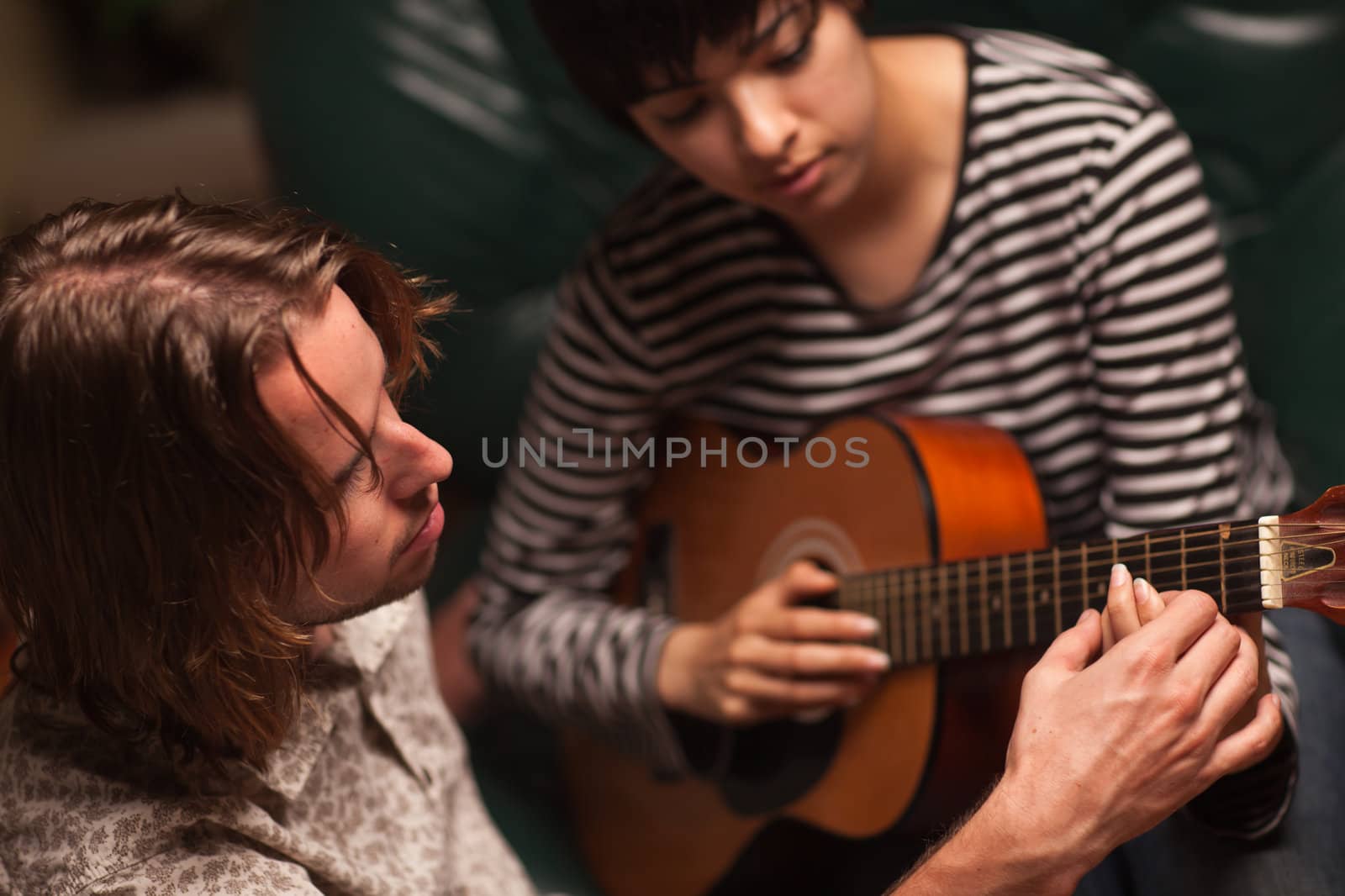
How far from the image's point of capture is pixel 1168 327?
835 mm

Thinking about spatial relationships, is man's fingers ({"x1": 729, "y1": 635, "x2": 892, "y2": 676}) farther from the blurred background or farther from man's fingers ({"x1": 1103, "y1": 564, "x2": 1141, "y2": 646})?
the blurred background

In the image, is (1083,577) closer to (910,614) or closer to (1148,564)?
(1148,564)

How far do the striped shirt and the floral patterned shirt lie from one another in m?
0.25

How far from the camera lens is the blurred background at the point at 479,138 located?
102 centimetres

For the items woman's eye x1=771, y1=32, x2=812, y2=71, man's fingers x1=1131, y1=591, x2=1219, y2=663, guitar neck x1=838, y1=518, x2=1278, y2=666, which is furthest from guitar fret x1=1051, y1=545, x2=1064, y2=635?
woman's eye x1=771, y1=32, x2=812, y2=71

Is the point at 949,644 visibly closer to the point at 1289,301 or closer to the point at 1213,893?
the point at 1213,893

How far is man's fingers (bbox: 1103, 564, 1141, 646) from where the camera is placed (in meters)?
0.62

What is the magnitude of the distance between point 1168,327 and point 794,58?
328mm

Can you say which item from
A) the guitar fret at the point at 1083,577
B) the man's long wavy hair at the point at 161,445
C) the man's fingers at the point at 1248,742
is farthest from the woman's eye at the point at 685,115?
the man's fingers at the point at 1248,742

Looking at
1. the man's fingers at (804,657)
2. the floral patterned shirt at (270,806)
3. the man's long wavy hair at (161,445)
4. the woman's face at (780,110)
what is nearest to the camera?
the man's long wavy hair at (161,445)

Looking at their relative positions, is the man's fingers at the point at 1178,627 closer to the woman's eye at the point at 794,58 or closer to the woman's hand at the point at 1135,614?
the woman's hand at the point at 1135,614

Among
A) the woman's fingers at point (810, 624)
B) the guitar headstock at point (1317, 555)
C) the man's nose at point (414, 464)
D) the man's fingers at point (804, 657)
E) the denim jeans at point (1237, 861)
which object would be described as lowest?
the denim jeans at point (1237, 861)

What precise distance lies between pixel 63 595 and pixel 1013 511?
0.60 meters

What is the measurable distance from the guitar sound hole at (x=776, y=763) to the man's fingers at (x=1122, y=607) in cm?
34
